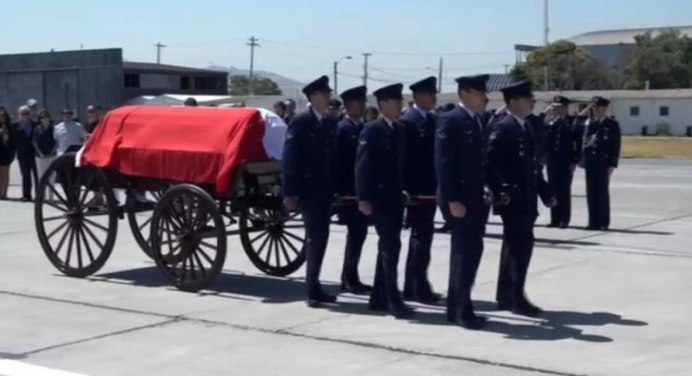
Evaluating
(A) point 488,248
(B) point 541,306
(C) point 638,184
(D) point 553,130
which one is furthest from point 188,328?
(C) point 638,184

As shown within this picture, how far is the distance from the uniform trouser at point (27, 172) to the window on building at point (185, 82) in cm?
4890

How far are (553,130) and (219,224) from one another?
24.7ft

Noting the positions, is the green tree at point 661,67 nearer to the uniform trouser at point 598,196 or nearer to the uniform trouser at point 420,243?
the uniform trouser at point 598,196

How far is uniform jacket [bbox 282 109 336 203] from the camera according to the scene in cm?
1065

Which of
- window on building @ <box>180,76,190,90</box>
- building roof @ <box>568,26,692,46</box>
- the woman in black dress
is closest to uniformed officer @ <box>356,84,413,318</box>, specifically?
the woman in black dress

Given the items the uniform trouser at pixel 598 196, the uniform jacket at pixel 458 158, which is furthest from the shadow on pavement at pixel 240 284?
the uniform trouser at pixel 598 196

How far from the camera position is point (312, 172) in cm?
1070

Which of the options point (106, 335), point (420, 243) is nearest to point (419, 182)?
point (420, 243)

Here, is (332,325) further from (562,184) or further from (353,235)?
(562,184)

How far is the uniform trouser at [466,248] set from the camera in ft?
31.9

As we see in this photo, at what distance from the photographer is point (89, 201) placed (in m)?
12.8

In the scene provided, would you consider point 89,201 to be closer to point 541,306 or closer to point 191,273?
point 191,273

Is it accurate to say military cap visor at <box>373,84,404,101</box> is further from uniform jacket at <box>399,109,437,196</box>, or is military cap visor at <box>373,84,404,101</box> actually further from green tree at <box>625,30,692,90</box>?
green tree at <box>625,30,692,90</box>

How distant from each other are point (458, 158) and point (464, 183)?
203 mm
